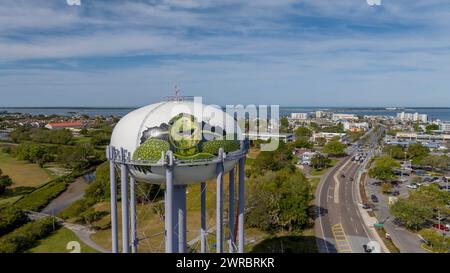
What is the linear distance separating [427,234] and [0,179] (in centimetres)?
7289

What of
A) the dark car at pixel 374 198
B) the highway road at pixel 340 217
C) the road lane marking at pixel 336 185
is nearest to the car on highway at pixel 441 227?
the highway road at pixel 340 217

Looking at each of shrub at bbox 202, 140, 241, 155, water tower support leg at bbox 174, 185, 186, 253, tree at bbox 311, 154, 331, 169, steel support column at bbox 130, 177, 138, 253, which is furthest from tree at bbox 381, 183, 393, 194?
steel support column at bbox 130, 177, 138, 253

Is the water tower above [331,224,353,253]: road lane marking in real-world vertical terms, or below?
above

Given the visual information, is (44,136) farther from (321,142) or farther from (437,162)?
(437,162)

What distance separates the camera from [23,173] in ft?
270

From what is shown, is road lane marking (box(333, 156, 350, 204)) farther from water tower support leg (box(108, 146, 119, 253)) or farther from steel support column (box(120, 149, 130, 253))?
steel support column (box(120, 149, 130, 253))

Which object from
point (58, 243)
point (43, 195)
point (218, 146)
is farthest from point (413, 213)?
point (43, 195)

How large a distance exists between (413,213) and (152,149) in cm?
4007

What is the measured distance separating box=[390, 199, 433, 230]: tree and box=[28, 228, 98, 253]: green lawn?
39.9 metres

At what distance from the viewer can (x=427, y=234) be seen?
3825 centimetres

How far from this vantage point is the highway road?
39.8 m

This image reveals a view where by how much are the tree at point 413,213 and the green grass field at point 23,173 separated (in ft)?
230
